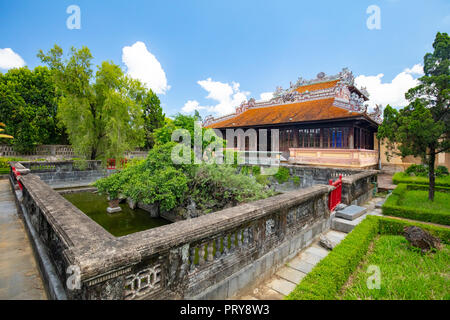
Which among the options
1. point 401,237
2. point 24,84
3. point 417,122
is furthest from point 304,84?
point 24,84

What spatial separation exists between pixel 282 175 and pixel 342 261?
32.8 ft

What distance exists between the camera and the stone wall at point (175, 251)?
1757 mm

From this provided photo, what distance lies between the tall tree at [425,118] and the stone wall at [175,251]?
599 centimetres

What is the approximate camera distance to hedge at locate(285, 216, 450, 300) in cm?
273

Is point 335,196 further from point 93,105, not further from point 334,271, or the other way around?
point 93,105

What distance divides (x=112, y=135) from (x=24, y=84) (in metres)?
22.9

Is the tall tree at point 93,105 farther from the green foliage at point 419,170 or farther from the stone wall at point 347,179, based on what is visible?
the green foliage at point 419,170

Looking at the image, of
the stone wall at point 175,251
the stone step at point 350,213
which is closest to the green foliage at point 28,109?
the stone wall at point 175,251

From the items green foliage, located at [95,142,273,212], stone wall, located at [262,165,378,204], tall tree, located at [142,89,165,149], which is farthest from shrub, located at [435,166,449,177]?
tall tree, located at [142,89,165,149]

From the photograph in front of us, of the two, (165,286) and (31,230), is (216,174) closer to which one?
(31,230)

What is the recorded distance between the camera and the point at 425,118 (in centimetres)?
695

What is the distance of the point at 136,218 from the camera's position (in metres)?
9.03

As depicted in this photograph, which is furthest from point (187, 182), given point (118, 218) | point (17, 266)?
point (17, 266)

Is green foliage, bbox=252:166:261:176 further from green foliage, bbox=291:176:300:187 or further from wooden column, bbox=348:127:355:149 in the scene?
wooden column, bbox=348:127:355:149
